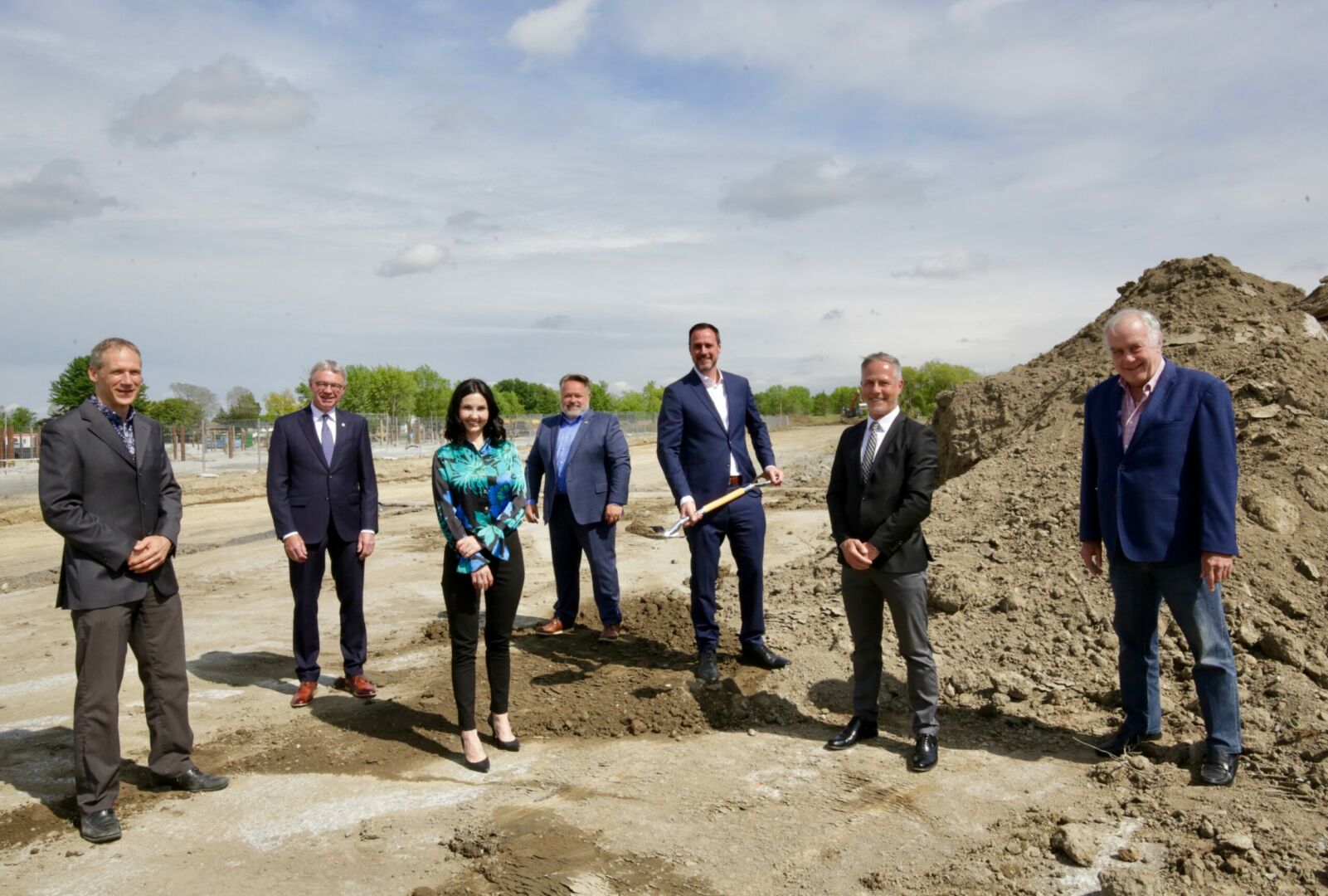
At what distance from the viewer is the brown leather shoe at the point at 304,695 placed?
18.3ft

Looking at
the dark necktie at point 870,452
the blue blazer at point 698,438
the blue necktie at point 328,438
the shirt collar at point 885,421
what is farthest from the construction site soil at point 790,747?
the shirt collar at point 885,421

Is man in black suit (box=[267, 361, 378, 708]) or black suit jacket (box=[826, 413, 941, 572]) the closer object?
black suit jacket (box=[826, 413, 941, 572])

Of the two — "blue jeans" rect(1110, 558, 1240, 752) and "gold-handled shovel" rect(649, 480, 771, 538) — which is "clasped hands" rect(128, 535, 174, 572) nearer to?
"gold-handled shovel" rect(649, 480, 771, 538)

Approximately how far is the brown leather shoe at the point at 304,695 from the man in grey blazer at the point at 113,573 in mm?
1200

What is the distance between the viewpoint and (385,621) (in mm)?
8008

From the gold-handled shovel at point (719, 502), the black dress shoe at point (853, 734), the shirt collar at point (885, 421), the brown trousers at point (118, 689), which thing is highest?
the shirt collar at point (885, 421)

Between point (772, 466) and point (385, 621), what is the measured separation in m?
3.99

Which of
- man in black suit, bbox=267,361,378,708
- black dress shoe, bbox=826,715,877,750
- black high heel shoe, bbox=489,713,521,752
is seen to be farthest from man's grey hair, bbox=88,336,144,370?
black dress shoe, bbox=826,715,877,750

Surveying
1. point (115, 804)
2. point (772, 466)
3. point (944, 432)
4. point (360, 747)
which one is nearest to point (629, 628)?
point (772, 466)

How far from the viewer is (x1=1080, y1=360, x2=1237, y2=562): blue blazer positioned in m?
3.93

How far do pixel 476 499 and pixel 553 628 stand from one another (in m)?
2.92

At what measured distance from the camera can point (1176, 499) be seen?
4.04 metres

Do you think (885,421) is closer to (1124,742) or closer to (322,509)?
(1124,742)

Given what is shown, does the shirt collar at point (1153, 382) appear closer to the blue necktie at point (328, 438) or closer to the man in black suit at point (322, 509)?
the man in black suit at point (322, 509)
